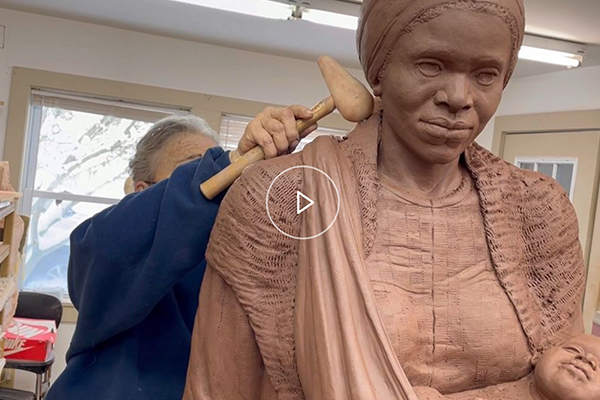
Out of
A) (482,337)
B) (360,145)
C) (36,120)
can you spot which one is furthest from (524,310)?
(36,120)

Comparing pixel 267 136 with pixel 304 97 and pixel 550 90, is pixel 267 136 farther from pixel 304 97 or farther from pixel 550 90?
pixel 550 90

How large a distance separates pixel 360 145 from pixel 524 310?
1.04 feet

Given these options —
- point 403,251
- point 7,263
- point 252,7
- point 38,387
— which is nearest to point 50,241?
point 38,387

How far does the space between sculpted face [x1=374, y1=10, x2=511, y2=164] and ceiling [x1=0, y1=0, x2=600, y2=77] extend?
152 centimetres

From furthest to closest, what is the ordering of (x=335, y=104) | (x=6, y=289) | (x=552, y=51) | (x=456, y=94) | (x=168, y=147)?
(x=552, y=51) < (x=6, y=289) < (x=168, y=147) < (x=335, y=104) < (x=456, y=94)

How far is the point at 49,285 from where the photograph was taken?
11.2ft

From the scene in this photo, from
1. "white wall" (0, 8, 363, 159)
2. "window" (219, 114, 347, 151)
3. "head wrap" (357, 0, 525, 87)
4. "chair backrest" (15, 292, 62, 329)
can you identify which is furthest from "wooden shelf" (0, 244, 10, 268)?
"head wrap" (357, 0, 525, 87)

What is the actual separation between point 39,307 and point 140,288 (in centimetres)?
230

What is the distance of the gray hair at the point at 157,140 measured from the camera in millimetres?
1359

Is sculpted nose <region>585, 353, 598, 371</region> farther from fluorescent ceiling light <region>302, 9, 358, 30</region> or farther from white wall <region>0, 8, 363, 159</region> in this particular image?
white wall <region>0, 8, 363, 159</region>

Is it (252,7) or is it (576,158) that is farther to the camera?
(576,158)

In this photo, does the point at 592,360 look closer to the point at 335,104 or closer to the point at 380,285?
the point at 380,285

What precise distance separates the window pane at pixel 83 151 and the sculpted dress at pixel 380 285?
2.64m

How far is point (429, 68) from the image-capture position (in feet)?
2.54
